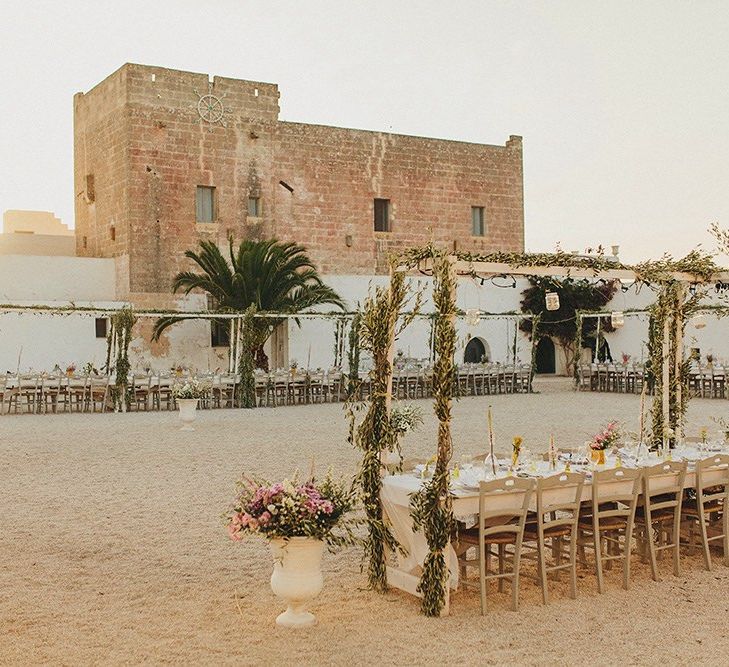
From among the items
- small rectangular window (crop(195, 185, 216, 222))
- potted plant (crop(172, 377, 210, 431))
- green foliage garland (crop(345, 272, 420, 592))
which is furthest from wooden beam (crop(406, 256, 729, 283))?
small rectangular window (crop(195, 185, 216, 222))

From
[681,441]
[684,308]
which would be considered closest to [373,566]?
[681,441]

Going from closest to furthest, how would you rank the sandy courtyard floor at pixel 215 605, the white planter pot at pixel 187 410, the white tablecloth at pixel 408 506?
the sandy courtyard floor at pixel 215 605 < the white tablecloth at pixel 408 506 < the white planter pot at pixel 187 410

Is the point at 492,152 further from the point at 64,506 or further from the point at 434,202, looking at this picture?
the point at 64,506

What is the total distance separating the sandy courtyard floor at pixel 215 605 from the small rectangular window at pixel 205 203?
51.6ft

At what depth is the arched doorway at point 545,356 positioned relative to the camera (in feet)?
96.8

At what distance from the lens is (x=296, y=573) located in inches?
204

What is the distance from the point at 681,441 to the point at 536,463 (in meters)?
1.72

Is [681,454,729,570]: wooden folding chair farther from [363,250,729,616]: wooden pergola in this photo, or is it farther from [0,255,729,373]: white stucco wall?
[0,255,729,373]: white stucco wall

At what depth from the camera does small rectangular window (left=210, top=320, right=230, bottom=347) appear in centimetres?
2461

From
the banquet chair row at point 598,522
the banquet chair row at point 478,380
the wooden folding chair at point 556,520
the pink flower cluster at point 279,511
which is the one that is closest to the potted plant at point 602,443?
the banquet chair row at point 598,522

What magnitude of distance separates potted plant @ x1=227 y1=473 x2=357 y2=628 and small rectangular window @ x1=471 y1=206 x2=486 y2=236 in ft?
82.0

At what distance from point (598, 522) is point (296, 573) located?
7.05ft

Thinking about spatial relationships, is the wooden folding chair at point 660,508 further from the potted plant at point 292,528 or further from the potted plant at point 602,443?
the potted plant at point 292,528

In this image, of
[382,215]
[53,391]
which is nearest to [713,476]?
[53,391]
